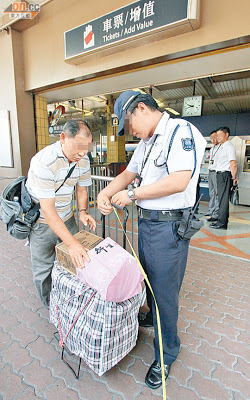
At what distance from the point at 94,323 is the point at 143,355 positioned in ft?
2.18

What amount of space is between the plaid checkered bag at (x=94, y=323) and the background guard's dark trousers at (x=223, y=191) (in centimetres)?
341

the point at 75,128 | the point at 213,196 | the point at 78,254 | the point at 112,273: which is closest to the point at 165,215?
the point at 112,273

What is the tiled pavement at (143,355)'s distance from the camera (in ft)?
4.42

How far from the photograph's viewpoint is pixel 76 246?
1318 millimetres

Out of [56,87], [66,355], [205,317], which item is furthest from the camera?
[56,87]

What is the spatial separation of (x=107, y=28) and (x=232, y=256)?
3.68 metres

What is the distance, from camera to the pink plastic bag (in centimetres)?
113

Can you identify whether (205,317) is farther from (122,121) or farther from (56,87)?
(56,87)

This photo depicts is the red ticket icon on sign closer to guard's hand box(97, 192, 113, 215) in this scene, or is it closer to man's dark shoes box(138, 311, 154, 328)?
guard's hand box(97, 192, 113, 215)

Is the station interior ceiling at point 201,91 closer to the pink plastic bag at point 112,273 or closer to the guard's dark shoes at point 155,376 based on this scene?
the pink plastic bag at point 112,273

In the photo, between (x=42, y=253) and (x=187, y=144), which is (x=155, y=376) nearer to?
(x=42, y=253)

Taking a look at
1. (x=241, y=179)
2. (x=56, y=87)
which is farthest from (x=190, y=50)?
(x=241, y=179)

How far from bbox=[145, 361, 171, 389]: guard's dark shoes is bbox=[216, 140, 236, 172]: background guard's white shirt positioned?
3689 mm

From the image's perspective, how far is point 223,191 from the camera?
4.27 meters
